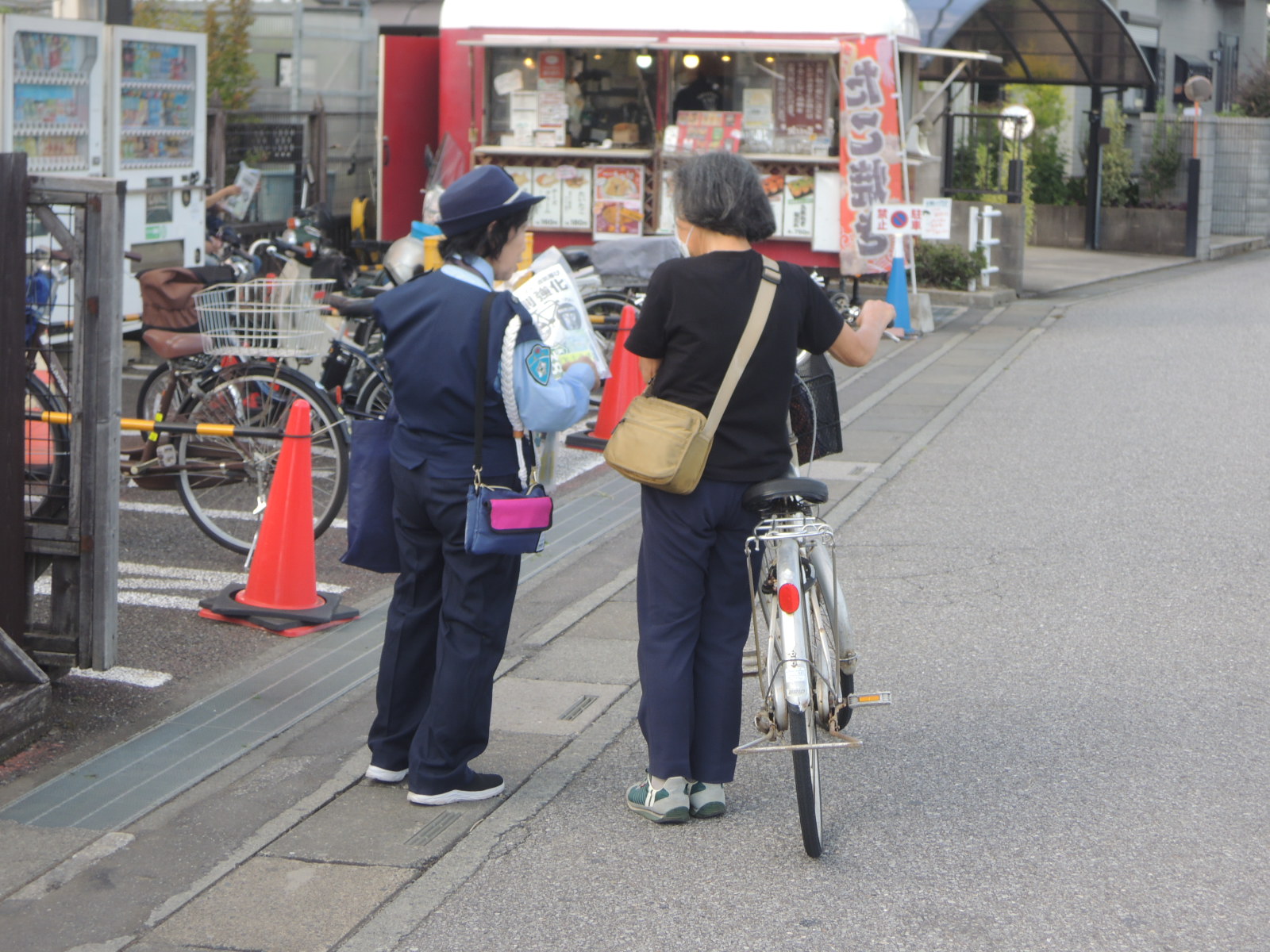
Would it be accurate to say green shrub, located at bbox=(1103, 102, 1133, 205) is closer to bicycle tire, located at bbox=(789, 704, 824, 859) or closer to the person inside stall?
the person inside stall

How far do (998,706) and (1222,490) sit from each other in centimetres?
402

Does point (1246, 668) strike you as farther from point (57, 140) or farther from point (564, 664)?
point (57, 140)

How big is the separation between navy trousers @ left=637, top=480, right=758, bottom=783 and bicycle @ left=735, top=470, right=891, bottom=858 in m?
0.07

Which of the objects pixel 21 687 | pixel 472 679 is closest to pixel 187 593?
pixel 21 687

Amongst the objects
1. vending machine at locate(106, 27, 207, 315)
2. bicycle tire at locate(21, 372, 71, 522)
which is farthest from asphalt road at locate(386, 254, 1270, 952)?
vending machine at locate(106, 27, 207, 315)

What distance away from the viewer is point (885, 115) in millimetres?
15352

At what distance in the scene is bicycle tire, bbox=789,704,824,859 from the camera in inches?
157

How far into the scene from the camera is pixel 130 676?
5609 mm

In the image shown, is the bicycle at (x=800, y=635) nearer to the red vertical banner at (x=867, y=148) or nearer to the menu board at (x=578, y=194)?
the red vertical banner at (x=867, y=148)

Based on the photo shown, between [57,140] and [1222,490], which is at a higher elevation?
[57,140]

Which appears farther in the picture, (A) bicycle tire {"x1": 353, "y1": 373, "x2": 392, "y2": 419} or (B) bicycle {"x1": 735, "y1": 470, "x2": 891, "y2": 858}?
(A) bicycle tire {"x1": 353, "y1": 373, "x2": 392, "y2": 419}

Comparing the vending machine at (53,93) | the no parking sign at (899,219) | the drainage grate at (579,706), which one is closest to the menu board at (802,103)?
the no parking sign at (899,219)

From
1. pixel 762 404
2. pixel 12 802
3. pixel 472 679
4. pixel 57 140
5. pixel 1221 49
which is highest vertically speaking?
pixel 1221 49

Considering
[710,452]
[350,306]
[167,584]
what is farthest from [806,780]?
[350,306]
